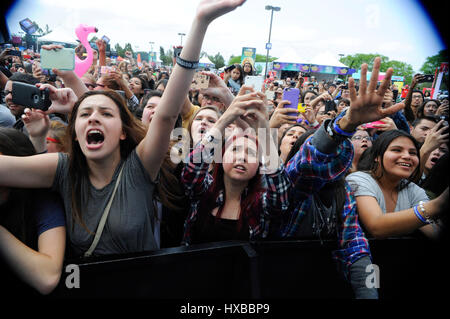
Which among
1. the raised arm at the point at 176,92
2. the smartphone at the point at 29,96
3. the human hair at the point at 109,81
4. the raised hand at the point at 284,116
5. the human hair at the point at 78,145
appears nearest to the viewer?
the raised arm at the point at 176,92

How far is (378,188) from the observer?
1.86 m

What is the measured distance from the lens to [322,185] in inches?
56.4

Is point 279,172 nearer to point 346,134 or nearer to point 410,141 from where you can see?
point 346,134

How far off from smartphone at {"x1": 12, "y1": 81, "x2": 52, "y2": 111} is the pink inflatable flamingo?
1.29m

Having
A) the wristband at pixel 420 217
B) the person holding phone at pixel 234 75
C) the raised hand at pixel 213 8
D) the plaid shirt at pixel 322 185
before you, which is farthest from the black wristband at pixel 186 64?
the person holding phone at pixel 234 75

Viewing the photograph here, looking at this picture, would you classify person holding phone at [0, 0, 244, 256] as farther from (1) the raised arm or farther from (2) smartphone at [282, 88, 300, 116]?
(2) smartphone at [282, 88, 300, 116]

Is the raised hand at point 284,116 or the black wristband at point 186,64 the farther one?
the raised hand at point 284,116

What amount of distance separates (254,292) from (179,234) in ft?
2.20

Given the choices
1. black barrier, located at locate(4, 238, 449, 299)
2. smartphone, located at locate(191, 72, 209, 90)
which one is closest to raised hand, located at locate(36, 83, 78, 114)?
smartphone, located at locate(191, 72, 209, 90)

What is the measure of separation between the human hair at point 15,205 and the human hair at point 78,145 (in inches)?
8.0

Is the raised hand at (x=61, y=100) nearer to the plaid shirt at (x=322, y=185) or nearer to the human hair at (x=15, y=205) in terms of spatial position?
the human hair at (x=15, y=205)

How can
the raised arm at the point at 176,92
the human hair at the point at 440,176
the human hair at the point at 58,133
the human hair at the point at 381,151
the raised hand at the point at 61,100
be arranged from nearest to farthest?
→ 1. the human hair at the point at 440,176
2. the raised arm at the point at 176,92
3. the raised hand at the point at 61,100
4. the human hair at the point at 381,151
5. the human hair at the point at 58,133

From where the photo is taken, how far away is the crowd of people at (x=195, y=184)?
1.22 metres

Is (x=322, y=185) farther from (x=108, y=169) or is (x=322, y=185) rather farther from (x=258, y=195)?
(x=108, y=169)
